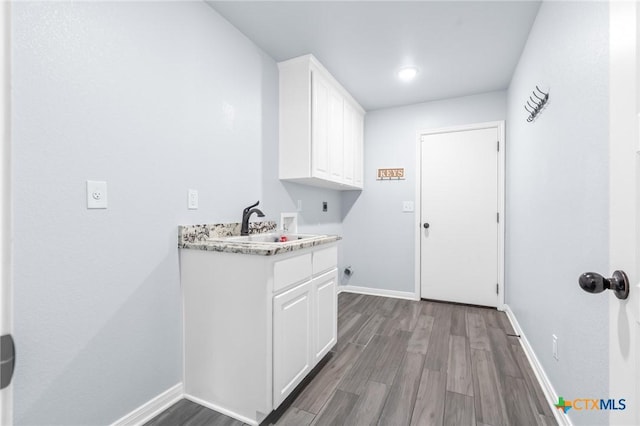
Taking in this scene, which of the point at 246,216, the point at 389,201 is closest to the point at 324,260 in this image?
the point at 246,216

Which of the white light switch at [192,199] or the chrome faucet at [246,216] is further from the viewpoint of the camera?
the chrome faucet at [246,216]

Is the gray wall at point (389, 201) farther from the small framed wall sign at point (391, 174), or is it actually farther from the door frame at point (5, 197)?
the door frame at point (5, 197)

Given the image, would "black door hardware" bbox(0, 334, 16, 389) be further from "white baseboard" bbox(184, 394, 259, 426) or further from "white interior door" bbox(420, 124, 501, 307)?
"white interior door" bbox(420, 124, 501, 307)

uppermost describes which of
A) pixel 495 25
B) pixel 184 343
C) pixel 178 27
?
pixel 495 25

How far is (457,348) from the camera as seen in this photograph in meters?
2.16

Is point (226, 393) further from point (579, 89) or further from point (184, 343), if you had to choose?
point (579, 89)

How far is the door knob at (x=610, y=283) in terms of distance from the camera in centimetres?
64

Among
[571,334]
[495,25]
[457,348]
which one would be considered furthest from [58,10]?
[457,348]

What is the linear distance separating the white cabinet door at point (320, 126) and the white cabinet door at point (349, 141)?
45 cm

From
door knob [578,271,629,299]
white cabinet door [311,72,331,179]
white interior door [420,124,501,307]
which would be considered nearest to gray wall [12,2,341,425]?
white cabinet door [311,72,331,179]

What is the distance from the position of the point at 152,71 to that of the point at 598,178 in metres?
2.07

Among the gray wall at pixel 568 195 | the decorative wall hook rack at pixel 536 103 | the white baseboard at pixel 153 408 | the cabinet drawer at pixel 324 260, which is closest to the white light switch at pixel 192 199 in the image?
the cabinet drawer at pixel 324 260

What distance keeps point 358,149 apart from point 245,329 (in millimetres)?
2657

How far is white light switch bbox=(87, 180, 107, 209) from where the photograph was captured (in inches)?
47.4
